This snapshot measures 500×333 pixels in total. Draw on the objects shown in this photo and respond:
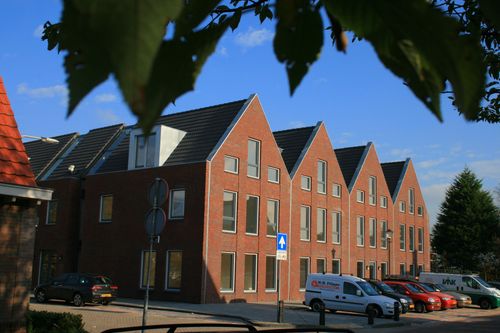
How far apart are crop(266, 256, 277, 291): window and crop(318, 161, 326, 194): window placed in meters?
7.12

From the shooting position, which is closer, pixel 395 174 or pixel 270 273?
pixel 270 273

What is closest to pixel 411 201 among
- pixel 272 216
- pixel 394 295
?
pixel 272 216

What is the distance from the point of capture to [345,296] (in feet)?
84.2

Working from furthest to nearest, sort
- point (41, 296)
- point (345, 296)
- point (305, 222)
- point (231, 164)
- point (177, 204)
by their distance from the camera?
point (305, 222) < point (231, 164) < point (177, 204) < point (41, 296) < point (345, 296)

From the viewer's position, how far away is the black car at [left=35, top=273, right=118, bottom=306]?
25.4 metres

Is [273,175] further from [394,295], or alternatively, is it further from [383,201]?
[383,201]

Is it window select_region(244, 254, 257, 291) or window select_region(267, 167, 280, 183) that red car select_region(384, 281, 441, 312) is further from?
window select_region(267, 167, 280, 183)

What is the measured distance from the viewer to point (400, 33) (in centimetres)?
88

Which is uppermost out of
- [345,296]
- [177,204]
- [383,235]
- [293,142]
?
[293,142]

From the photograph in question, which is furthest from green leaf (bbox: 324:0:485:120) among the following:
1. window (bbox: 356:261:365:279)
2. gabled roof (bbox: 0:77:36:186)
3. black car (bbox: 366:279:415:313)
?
window (bbox: 356:261:365:279)

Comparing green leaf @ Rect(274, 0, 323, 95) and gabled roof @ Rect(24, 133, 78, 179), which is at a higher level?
gabled roof @ Rect(24, 133, 78, 179)

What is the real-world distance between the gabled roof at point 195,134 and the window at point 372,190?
15.9 m

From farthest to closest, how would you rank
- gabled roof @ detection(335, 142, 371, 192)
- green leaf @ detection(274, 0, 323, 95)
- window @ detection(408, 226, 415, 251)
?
window @ detection(408, 226, 415, 251) → gabled roof @ detection(335, 142, 371, 192) → green leaf @ detection(274, 0, 323, 95)

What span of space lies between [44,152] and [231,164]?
53.2 ft
